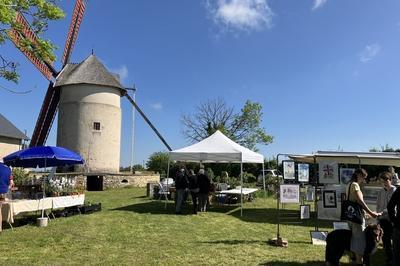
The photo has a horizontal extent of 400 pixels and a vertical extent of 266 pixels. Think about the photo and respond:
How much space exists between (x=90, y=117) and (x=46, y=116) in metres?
6.70

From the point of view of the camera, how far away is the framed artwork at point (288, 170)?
10727 mm

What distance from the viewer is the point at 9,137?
3434 cm

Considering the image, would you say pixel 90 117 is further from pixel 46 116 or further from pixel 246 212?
pixel 246 212

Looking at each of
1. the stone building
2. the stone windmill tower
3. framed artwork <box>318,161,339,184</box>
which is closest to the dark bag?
framed artwork <box>318,161,339,184</box>

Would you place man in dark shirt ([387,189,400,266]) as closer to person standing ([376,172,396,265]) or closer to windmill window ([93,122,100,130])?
person standing ([376,172,396,265])

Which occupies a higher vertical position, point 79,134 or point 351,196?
point 79,134

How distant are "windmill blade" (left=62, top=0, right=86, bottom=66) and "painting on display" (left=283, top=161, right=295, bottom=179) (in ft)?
93.1

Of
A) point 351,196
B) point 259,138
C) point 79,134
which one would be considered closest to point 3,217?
point 351,196

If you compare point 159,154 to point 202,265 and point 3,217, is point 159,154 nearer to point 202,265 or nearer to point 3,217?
point 3,217

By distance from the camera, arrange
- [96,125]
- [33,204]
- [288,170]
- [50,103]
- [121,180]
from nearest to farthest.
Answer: [288,170], [33,204], [96,125], [121,180], [50,103]

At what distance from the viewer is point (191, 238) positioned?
32.2 feet

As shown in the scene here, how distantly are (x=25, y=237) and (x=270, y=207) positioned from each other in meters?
10.3

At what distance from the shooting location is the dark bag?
6.54 meters

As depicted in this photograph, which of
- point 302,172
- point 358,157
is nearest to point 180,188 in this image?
point 302,172
